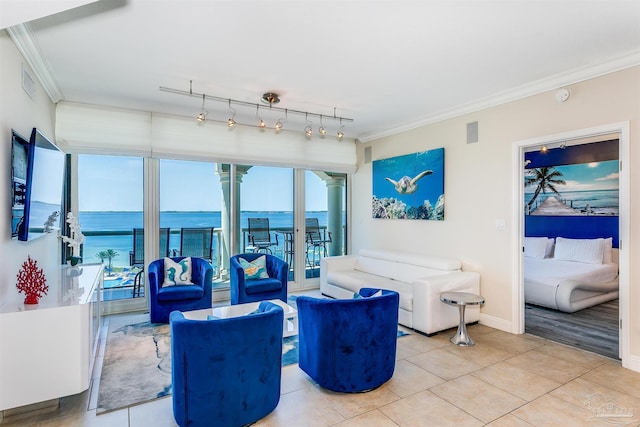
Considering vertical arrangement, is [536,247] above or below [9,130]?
below

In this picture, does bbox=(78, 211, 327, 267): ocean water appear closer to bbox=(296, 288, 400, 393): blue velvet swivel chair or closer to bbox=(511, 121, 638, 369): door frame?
bbox=(296, 288, 400, 393): blue velvet swivel chair

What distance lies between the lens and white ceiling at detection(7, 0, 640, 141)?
7.70 ft

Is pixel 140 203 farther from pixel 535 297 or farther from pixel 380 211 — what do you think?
pixel 535 297

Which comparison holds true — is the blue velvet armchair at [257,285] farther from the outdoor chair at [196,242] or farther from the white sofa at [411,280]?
the white sofa at [411,280]

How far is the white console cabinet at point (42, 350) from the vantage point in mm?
2158

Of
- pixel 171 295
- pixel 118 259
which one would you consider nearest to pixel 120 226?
pixel 118 259

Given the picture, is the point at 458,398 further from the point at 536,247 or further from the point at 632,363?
the point at 536,247

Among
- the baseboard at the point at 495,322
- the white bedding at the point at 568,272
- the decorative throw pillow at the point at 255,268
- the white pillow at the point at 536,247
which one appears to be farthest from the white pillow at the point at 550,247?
the decorative throw pillow at the point at 255,268

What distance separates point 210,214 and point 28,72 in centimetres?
271

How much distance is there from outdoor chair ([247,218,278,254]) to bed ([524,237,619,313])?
12.9 ft

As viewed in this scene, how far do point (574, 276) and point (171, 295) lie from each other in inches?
208

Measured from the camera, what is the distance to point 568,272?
4.93 m

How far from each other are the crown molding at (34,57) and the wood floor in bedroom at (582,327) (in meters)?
5.50

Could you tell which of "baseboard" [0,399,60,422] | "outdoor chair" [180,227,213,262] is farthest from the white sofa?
"baseboard" [0,399,60,422]
